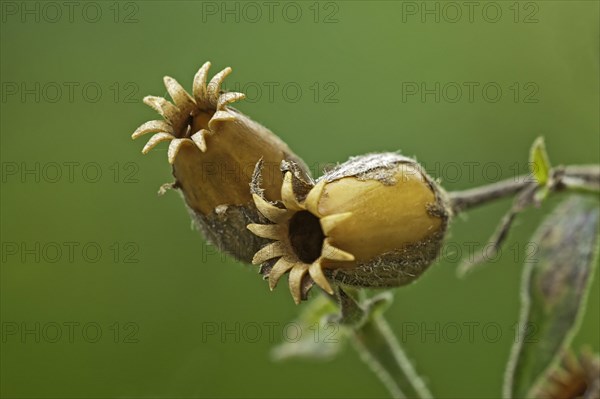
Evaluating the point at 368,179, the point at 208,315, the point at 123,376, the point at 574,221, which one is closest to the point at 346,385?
the point at 208,315

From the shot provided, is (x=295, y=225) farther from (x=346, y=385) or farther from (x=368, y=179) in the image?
(x=346, y=385)

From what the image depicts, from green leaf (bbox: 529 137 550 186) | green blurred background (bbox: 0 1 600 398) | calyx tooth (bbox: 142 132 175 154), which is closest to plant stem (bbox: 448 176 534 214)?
green leaf (bbox: 529 137 550 186)

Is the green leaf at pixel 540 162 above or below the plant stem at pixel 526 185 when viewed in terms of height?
above

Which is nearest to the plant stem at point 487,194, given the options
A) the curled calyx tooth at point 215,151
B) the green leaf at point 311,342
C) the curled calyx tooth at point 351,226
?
the curled calyx tooth at point 351,226

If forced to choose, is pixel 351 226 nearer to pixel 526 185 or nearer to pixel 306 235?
pixel 306 235

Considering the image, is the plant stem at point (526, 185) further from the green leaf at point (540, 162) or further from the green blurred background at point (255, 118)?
the green blurred background at point (255, 118)
